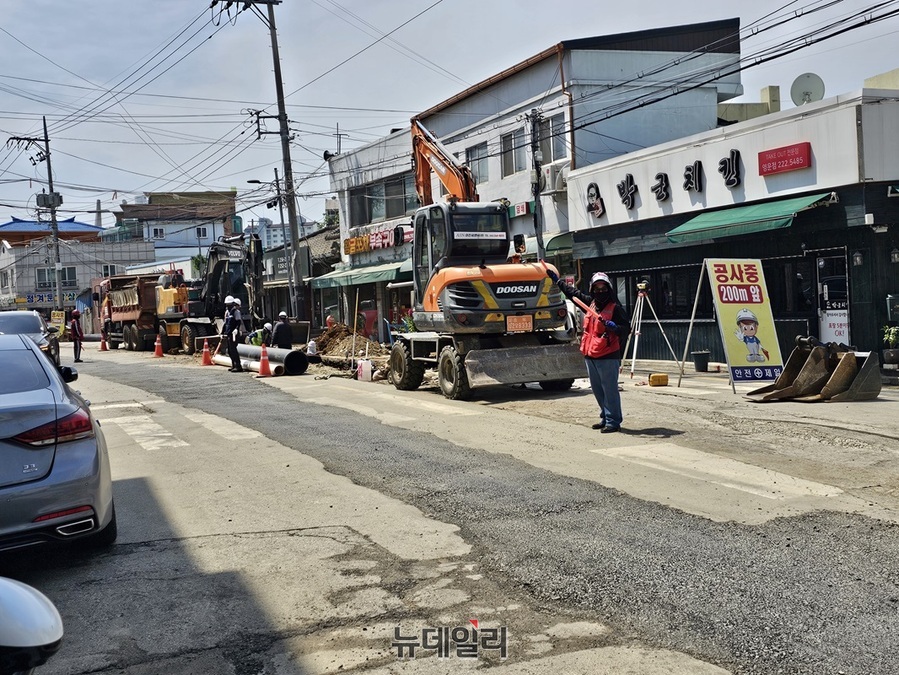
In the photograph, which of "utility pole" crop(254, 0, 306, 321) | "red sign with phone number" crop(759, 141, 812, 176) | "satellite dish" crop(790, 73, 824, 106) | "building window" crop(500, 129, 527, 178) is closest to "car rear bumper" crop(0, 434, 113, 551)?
"red sign with phone number" crop(759, 141, 812, 176)

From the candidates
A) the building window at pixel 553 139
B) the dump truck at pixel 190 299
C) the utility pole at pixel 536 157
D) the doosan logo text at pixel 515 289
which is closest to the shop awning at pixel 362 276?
the dump truck at pixel 190 299

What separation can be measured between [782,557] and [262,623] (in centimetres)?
317

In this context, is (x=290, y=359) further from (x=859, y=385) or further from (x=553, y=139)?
(x=859, y=385)

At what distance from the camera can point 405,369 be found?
1647 centimetres

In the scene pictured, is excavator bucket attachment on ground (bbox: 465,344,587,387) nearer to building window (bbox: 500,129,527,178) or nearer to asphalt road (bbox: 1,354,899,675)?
asphalt road (bbox: 1,354,899,675)

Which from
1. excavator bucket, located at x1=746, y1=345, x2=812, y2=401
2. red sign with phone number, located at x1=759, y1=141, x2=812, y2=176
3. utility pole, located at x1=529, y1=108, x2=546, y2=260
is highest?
utility pole, located at x1=529, y1=108, x2=546, y2=260

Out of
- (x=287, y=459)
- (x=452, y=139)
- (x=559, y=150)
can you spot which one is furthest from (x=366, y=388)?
(x=452, y=139)

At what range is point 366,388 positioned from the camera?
56.5ft

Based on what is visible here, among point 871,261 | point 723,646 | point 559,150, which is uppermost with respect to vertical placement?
point 559,150

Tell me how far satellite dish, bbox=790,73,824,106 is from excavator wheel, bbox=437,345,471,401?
463 inches

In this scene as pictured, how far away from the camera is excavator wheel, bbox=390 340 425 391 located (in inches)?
647

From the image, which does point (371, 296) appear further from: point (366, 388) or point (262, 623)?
point (262, 623)

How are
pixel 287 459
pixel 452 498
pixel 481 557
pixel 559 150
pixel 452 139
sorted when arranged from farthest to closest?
pixel 452 139
pixel 559 150
pixel 287 459
pixel 452 498
pixel 481 557

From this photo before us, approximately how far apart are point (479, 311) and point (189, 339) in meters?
19.4
